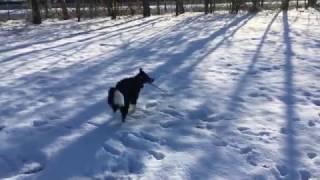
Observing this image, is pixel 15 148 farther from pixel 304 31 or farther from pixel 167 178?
pixel 304 31

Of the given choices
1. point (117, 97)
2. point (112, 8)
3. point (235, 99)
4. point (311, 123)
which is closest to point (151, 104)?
point (117, 97)

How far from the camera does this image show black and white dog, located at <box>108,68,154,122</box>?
7.04 m

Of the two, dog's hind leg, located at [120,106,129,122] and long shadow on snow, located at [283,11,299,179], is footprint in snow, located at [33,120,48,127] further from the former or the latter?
long shadow on snow, located at [283,11,299,179]

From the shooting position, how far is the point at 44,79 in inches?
400

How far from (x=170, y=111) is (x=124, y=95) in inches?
35.7

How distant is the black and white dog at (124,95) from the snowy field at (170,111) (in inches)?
8.6

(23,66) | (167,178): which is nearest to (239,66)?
(23,66)

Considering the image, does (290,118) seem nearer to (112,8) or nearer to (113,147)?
(113,147)

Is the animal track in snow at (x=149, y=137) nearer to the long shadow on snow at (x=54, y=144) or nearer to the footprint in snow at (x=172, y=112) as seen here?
the long shadow on snow at (x=54, y=144)

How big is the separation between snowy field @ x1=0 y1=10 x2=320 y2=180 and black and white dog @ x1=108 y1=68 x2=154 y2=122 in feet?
0.71

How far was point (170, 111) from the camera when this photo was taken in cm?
774

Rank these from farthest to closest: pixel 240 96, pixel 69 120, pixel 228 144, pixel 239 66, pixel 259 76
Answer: pixel 239 66 < pixel 259 76 < pixel 240 96 < pixel 69 120 < pixel 228 144

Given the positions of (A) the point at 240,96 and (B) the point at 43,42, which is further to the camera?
(B) the point at 43,42

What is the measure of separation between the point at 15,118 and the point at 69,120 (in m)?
0.85
